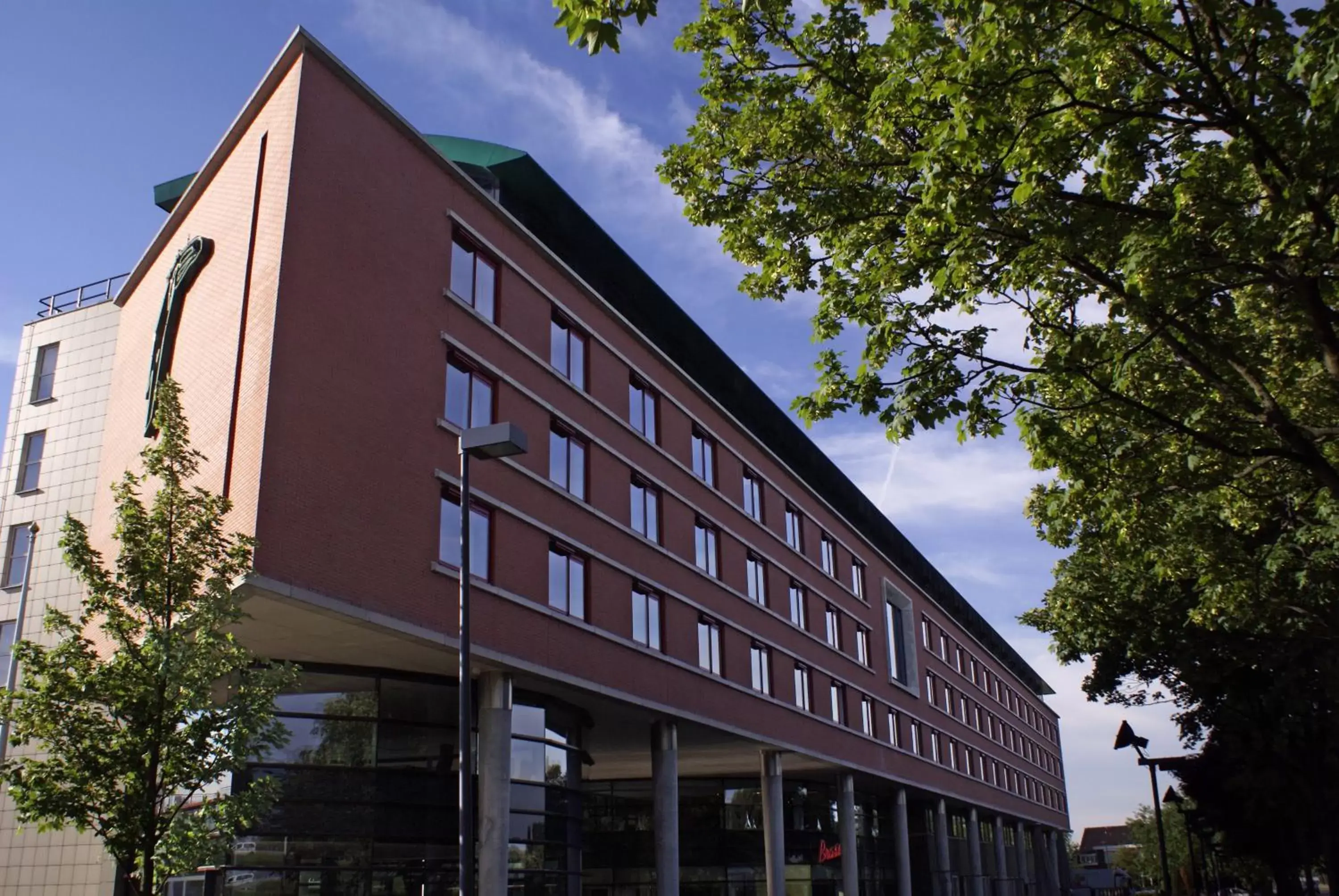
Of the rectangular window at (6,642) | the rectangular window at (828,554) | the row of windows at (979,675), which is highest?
the rectangular window at (828,554)

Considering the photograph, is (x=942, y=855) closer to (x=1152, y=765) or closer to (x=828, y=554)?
(x=828, y=554)

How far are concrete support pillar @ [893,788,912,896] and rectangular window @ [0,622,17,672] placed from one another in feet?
114

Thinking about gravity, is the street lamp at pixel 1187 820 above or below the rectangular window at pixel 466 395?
below

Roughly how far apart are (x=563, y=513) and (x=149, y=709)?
42.9 ft

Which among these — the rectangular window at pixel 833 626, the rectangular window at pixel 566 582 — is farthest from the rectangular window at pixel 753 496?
the rectangular window at pixel 566 582

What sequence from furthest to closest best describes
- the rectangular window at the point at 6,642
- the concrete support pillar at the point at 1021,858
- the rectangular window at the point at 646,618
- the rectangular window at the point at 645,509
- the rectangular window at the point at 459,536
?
the concrete support pillar at the point at 1021,858 < the rectangular window at the point at 645,509 < the rectangular window at the point at 646,618 < the rectangular window at the point at 6,642 < the rectangular window at the point at 459,536

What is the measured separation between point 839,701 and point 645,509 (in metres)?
17.0

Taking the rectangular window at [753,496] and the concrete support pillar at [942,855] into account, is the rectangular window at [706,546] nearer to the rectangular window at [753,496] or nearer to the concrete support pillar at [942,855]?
the rectangular window at [753,496]

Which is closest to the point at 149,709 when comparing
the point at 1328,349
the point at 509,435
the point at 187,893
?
the point at 509,435

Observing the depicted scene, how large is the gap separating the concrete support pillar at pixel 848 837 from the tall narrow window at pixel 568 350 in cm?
2207

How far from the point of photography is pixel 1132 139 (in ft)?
38.2

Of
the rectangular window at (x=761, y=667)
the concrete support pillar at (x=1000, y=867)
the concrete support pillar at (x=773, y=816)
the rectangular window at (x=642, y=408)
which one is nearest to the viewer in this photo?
the rectangular window at (x=642, y=408)

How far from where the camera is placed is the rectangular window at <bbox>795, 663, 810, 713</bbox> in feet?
133

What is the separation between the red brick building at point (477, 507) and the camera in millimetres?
20656
